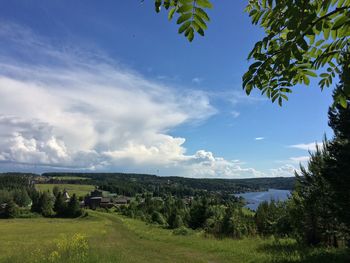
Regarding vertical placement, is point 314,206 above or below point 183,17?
below

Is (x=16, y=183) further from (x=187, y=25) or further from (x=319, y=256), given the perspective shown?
(x=187, y=25)

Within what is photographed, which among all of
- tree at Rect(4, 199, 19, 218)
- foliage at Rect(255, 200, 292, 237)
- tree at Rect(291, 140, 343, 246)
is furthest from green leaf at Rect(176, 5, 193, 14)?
tree at Rect(4, 199, 19, 218)

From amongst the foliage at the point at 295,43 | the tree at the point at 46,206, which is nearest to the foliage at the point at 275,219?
the foliage at the point at 295,43

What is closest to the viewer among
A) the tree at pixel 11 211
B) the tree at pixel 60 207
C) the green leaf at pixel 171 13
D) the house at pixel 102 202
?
the green leaf at pixel 171 13

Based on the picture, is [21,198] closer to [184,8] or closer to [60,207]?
[60,207]

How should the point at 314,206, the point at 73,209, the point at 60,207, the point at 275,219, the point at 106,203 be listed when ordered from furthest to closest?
1. the point at 106,203
2. the point at 60,207
3. the point at 73,209
4. the point at 275,219
5. the point at 314,206

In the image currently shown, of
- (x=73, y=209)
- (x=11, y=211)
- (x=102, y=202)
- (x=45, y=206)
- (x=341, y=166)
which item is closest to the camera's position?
(x=341, y=166)

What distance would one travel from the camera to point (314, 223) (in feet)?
70.1

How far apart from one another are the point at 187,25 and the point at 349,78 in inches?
46.7

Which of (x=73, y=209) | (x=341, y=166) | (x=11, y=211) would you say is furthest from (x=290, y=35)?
(x=11, y=211)

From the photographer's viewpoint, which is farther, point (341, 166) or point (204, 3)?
point (341, 166)

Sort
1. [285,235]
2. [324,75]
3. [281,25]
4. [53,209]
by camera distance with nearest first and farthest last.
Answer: [281,25], [324,75], [285,235], [53,209]

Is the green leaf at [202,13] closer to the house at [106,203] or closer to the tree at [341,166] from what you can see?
the tree at [341,166]

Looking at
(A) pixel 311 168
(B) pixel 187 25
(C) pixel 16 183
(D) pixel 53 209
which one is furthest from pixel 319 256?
(C) pixel 16 183
